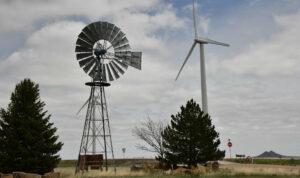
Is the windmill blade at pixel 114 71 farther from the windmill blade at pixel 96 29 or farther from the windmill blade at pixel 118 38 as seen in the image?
the windmill blade at pixel 96 29

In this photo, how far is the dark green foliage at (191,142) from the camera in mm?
32719

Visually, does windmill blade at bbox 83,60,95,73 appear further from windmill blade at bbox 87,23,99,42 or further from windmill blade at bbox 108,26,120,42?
windmill blade at bbox 108,26,120,42

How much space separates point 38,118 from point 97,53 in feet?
31.5

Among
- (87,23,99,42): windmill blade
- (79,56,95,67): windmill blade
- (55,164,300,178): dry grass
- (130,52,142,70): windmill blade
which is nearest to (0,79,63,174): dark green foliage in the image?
(55,164,300,178): dry grass

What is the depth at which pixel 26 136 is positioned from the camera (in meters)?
29.8

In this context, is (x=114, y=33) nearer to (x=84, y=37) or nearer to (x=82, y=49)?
(x=84, y=37)

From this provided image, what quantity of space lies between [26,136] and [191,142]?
15.0 meters

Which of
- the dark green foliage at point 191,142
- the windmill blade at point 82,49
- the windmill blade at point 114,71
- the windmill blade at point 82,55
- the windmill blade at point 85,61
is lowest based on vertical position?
the dark green foliage at point 191,142

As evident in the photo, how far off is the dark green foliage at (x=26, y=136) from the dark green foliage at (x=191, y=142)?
10810mm

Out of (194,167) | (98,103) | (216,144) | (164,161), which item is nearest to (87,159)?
(98,103)

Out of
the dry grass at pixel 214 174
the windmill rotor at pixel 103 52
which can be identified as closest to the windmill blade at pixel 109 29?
the windmill rotor at pixel 103 52

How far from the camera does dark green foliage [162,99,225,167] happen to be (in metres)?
32.7

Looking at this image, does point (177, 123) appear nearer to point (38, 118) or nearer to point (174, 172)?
point (174, 172)

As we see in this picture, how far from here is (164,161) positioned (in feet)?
111
